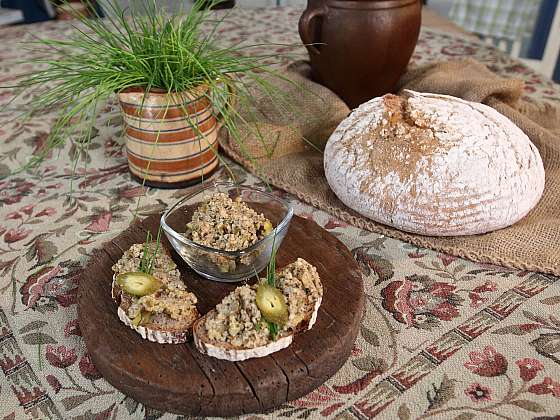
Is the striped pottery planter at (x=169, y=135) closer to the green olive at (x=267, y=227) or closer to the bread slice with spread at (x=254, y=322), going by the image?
the green olive at (x=267, y=227)

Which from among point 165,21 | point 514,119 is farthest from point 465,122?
point 165,21

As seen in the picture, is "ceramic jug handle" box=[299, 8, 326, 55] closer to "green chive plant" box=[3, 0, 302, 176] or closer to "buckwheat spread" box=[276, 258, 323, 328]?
"green chive plant" box=[3, 0, 302, 176]

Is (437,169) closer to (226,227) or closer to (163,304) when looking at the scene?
(226,227)

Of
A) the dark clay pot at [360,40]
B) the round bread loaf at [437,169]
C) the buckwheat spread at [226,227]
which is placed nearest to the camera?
the buckwheat spread at [226,227]

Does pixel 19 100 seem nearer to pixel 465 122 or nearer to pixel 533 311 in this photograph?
pixel 465 122

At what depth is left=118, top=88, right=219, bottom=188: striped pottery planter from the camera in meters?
0.76

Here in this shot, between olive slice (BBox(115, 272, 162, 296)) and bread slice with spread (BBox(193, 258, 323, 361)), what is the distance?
0.20 ft

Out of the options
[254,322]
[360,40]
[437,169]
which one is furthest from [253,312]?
[360,40]

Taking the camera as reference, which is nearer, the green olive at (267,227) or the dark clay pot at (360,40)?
the green olive at (267,227)

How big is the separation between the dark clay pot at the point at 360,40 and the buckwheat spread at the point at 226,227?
37cm

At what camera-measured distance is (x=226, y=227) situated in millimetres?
625

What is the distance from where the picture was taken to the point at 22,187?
885 mm

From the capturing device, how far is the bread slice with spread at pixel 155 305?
535 mm

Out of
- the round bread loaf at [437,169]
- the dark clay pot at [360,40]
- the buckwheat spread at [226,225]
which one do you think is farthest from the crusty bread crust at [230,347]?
the dark clay pot at [360,40]
